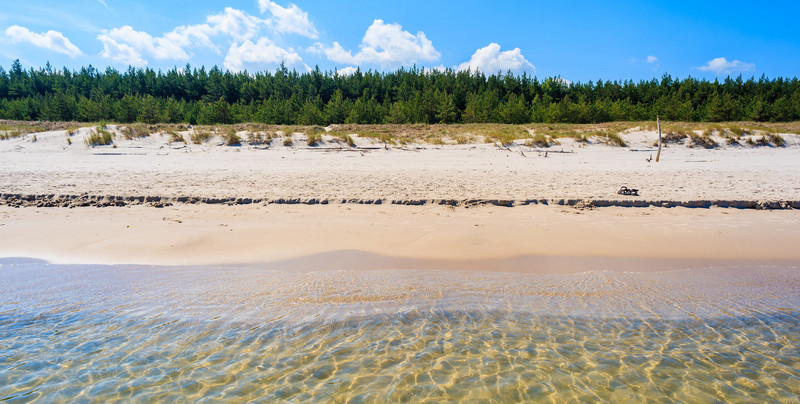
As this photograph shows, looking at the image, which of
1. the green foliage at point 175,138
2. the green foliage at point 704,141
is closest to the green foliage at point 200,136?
the green foliage at point 175,138

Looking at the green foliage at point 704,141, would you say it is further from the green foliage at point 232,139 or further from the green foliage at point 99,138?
the green foliage at point 99,138

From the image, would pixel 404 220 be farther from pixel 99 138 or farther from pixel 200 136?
pixel 99 138

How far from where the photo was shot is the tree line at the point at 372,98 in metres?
41.6

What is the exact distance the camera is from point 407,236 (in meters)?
6.21

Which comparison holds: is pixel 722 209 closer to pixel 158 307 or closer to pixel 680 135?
pixel 158 307

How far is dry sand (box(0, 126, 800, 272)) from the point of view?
17.7 feet

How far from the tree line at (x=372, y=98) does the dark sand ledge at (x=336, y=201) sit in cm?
3275

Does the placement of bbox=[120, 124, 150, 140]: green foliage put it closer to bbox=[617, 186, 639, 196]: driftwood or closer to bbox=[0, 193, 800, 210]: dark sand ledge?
bbox=[0, 193, 800, 210]: dark sand ledge

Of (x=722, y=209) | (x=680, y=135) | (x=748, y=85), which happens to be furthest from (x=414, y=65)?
(x=722, y=209)

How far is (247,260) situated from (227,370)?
98.0 inches

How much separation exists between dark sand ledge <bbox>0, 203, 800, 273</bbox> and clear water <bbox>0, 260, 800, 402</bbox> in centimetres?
58

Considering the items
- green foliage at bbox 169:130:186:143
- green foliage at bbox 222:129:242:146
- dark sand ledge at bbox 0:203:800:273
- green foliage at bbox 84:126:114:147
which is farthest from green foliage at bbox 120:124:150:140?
dark sand ledge at bbox 0:203:800:273

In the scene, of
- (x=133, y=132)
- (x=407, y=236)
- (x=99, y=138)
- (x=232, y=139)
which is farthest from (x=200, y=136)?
(x=407, y=236)

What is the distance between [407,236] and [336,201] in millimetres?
2562
